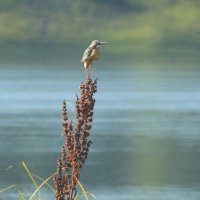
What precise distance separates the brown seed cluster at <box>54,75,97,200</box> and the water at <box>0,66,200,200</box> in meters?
0.16

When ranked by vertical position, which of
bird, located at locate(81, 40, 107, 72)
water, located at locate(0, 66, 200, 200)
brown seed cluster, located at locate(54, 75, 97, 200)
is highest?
water, located at locate(0, 66, 200, 200)

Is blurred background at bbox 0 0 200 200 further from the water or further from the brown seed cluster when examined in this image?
the brown seed cluster

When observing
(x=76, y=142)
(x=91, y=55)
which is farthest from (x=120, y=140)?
(x=76, y=142)

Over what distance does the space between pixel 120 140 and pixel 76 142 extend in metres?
49.6

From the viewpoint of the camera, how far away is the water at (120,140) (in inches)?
1554

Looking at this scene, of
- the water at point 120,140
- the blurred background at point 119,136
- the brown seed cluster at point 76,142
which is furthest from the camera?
the blurred background at point 119,136

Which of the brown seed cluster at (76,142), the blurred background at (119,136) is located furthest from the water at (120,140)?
the brown seed cluster at (76,142)

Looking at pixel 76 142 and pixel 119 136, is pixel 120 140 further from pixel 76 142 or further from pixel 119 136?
pixel 76 142

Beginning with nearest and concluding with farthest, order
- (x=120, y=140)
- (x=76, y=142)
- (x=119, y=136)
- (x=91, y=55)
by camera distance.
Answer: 1. (x=76, y=142)
2. (x=91, y=55)
3. (x=120, y=140)
4. (x=119, y=136)

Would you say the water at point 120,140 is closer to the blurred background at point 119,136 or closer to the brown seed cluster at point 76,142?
the blurred background at point 119,136

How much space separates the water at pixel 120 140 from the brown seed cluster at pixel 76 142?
0.16 m

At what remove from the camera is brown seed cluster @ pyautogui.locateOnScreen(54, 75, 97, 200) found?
20.9 feet

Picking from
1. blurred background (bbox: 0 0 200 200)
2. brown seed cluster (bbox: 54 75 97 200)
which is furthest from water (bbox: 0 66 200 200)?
brown seed cluster (bbox: 54 75 97 200)

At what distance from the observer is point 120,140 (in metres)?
55.9
